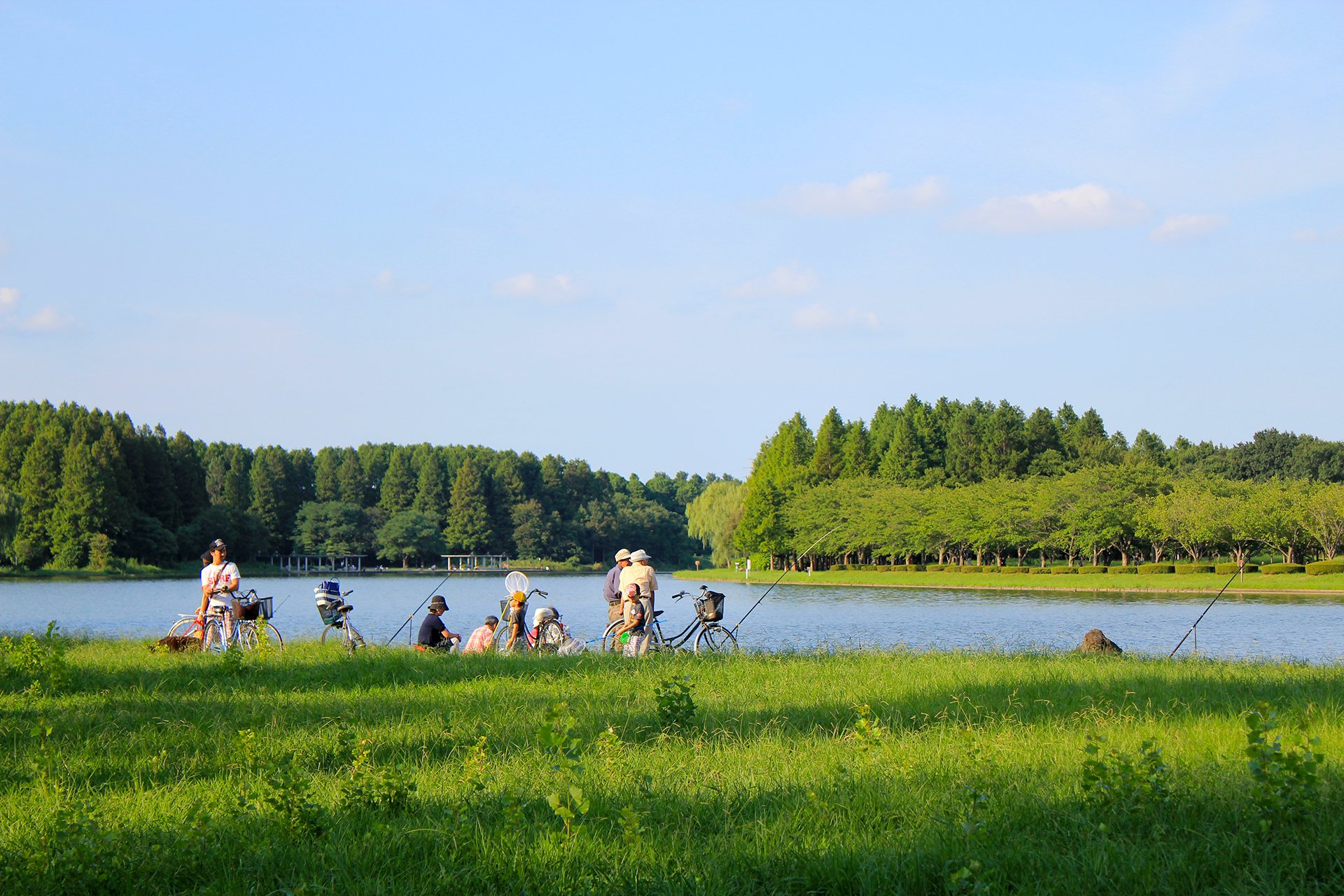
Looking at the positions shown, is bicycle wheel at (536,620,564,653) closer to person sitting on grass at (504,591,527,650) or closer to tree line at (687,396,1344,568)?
person sitting on grass at (504,591,527,650)

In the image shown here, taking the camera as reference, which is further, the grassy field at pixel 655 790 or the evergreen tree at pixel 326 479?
the evergreen tree at pixel 326 479

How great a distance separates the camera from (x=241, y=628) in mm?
11359

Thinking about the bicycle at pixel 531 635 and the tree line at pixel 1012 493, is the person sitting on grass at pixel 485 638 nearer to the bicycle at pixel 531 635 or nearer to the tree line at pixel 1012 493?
the bicycle at pixel 531 635

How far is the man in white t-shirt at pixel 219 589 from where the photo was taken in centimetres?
1152

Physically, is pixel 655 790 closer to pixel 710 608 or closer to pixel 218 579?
pixel 710 608

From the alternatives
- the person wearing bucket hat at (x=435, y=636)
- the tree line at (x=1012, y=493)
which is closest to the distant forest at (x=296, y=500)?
the tree line at (x=1012, y=493)

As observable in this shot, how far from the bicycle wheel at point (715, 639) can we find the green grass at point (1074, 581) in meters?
31.5

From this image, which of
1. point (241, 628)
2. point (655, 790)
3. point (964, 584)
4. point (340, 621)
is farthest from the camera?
point (964, 584)

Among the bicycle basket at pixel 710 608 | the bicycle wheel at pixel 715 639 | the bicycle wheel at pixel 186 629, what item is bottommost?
the bicycle wheel at pixel 715 639

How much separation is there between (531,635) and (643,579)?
1.60m

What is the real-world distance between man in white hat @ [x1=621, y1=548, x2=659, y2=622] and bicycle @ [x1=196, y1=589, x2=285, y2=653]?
3.96 m

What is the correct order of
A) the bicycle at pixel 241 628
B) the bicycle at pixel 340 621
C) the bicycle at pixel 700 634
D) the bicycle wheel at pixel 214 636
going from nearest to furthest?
the bicycle at pixel 241 628 < the bicycle wheel at pixel 214 636 < the bicycle at pixel 700 634 < the bicycle at pixel 340 621

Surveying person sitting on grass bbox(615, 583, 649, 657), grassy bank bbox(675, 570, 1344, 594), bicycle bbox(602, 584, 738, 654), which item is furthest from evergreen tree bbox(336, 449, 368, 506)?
person sitting on grass bbox(615, 583, 649, 657)

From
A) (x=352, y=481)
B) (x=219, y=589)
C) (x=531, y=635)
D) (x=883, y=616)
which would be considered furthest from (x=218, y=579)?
(x=352, y=481)
